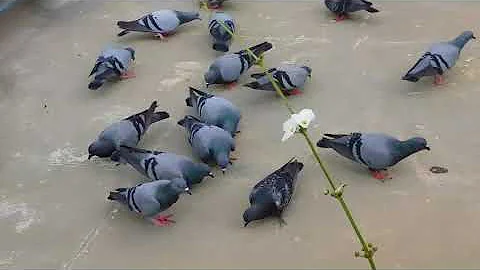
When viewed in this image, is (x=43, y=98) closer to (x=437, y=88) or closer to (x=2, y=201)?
(x=2, y=201)

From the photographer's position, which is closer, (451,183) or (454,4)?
(451,183)

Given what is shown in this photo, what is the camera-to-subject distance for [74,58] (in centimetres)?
434

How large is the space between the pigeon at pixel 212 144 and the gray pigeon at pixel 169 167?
0.23 feet

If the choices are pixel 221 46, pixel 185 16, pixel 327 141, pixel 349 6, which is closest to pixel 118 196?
pixel 327 141

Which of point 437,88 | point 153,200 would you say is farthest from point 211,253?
point 437,88

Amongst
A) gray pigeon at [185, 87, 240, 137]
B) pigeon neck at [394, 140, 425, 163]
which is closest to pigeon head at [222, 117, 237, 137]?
gray pigeon at [185, 87, 240, 137]

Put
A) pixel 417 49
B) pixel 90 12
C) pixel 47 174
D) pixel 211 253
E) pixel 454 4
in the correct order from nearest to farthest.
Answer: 1. pixel 211 253
2. pixel 47 174
3. pixel 417 49
4. pixel 454 4
5. pixel 90 12

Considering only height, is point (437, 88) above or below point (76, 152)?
above

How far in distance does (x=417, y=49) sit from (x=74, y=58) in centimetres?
195

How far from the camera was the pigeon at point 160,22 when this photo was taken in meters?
4.36

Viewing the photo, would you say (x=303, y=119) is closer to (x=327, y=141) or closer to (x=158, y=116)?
(x=327, y=141)

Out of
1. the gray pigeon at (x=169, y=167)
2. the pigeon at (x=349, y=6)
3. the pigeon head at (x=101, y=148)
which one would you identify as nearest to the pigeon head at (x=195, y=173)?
the gray pigeon at (x=169, y=167)

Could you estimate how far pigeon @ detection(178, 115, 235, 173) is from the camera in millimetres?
3084

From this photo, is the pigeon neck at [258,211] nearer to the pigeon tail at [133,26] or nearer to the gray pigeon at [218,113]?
the gray pigeon at [218,113]
